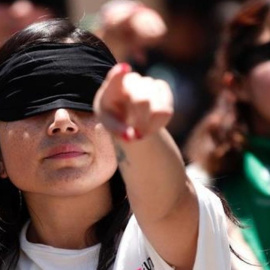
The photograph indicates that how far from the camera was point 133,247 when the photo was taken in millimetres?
2734

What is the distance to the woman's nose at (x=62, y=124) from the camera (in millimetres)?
2703

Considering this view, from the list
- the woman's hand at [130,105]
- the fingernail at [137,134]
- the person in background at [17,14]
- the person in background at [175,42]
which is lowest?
the person in background at [175,42]

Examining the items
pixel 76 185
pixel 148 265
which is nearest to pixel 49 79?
pixel 76 185

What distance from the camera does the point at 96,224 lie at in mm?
2910

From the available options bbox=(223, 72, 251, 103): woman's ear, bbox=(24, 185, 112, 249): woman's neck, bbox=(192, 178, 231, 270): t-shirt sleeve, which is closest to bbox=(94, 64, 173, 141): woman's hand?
bbox=(192, 178, 231, 270): t-shirt sleeve

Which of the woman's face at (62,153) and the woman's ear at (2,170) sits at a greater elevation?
the woman's face at (62,153)

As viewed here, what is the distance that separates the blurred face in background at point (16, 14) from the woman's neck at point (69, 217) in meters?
1.76

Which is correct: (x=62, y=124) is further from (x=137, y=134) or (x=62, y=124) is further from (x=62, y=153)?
(x=137, y=134)

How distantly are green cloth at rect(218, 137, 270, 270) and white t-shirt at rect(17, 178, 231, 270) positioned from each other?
39.0 inches

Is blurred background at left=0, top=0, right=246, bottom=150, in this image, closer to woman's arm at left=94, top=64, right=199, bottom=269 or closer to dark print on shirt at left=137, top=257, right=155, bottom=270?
dark print on shirt at left=137, top=257, right=155, bottom=270

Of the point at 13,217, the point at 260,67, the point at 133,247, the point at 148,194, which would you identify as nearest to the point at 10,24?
the point at 260,67

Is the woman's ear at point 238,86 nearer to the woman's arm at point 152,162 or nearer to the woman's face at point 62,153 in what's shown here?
the woman's face at point 62,153

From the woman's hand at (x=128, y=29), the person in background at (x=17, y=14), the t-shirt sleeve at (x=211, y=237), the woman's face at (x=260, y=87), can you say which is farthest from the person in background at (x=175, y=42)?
the t-shirt sleeve at (x=211, y=237)

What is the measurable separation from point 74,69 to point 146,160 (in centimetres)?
61
